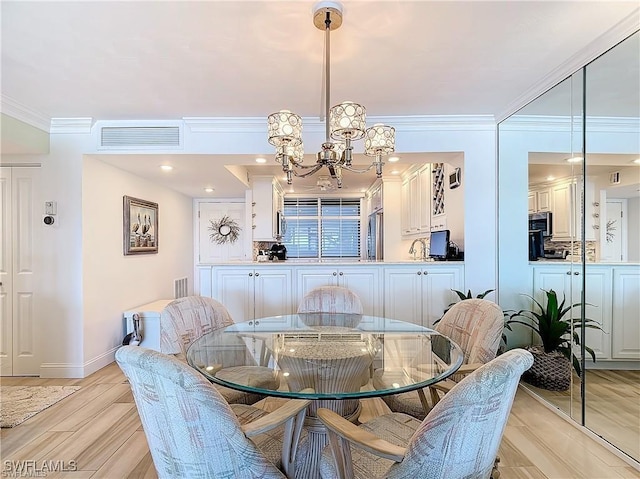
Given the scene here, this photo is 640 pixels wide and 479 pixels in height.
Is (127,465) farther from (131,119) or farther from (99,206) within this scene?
(131,119)

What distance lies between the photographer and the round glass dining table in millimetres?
1424

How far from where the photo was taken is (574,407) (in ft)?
8.07

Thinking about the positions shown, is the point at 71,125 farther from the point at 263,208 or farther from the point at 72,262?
the point at 263,208

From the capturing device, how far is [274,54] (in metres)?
2.12

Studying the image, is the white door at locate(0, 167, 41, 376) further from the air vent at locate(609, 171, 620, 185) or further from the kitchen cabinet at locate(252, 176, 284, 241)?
the air vent at locate(609, 171, 620, 185)

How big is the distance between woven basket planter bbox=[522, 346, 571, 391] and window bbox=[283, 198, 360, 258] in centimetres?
498

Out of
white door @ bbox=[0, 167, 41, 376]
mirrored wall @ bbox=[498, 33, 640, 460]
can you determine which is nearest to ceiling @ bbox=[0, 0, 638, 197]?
mirrored wall @ bbox=[498, 33, 640, 460]

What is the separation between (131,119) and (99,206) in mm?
997

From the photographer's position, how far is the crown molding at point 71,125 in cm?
321

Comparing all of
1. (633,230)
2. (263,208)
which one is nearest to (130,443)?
(633,230)

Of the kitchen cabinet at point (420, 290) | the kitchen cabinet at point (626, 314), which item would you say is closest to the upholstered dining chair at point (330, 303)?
the kitchen cabinet at point (420, 290)

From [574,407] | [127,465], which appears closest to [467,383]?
[127,465]

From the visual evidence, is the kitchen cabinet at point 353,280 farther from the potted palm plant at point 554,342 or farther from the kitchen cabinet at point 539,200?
the kitchen cabinet at point 539,200

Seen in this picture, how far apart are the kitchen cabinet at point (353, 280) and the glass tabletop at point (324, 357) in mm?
913
